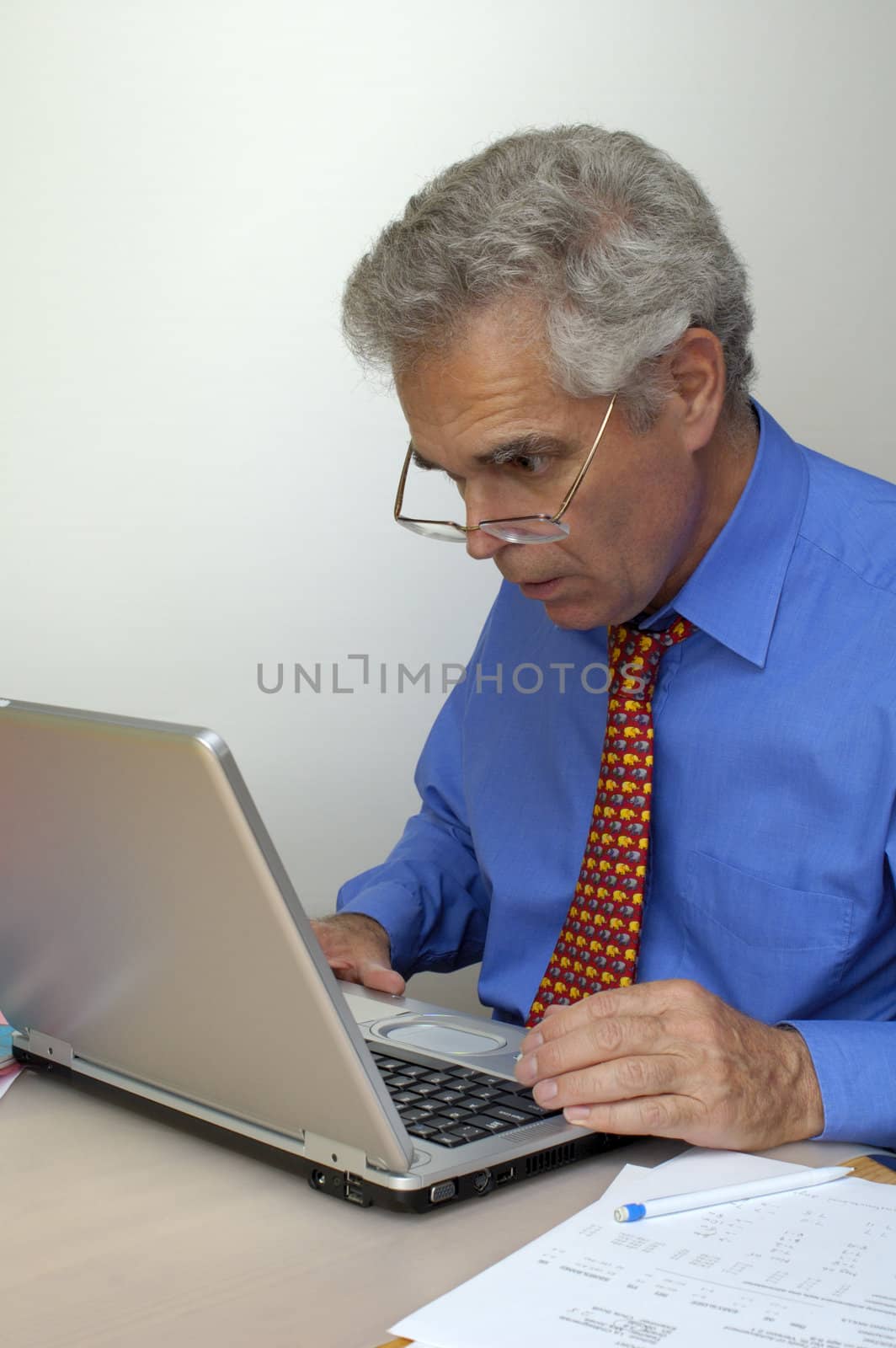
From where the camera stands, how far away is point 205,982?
874 mm

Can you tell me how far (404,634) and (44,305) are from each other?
28.9 inches

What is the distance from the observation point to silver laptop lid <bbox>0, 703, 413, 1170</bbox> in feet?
2.60

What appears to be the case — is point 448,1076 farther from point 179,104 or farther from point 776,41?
point 776,41

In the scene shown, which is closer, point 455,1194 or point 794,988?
point 455,1194

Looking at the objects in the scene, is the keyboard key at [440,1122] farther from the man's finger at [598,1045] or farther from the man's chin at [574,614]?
the man's chin at [574,614]

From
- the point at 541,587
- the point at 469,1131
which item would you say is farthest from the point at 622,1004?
the point at 541,587

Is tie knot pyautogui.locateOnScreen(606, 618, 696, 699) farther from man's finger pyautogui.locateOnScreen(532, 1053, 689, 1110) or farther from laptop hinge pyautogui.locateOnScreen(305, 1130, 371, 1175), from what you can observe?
laptop hinge pyautogui.locateOnScreen(305, 1130, 371, 1175)

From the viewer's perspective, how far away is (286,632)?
81.7 inches

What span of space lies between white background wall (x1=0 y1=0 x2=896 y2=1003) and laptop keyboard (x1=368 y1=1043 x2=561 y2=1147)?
102 centimetres

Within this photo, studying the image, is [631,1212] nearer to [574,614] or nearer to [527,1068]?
[527,1068]

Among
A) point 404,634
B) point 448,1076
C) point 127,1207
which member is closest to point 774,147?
point 404,634

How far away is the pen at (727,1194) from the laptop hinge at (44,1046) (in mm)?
475

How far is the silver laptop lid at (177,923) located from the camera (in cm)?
79

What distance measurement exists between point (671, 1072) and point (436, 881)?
74 centimetres
